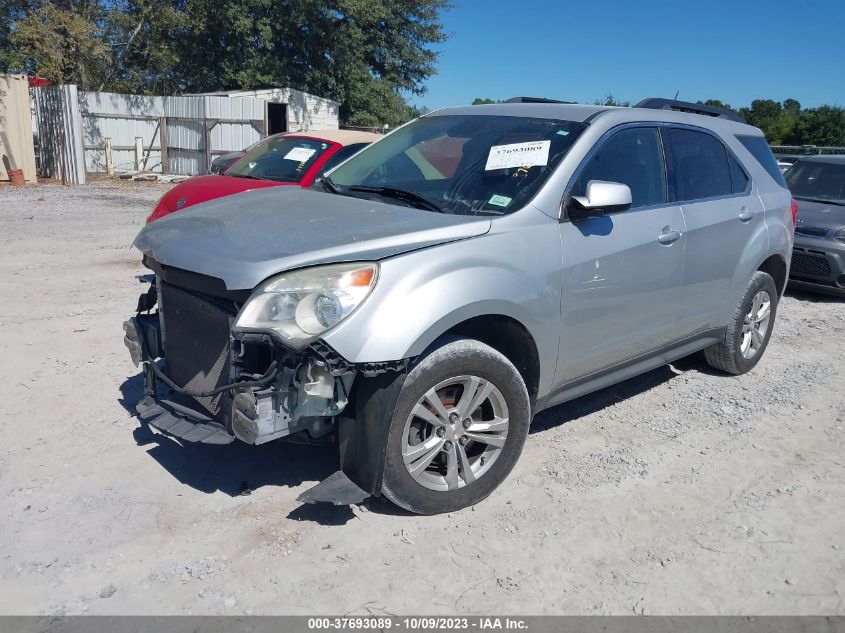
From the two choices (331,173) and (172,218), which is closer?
(172,218)

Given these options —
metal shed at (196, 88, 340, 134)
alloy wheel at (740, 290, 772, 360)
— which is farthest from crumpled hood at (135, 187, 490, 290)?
metal shed at (196, 88, 340, 134)

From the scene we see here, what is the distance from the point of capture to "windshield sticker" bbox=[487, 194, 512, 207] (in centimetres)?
381

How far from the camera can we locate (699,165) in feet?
16.3

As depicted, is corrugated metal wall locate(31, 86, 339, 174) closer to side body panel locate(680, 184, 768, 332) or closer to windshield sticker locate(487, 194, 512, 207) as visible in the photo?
side body panel locate(680, 184, 768, 332)

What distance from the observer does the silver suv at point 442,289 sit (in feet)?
10.2

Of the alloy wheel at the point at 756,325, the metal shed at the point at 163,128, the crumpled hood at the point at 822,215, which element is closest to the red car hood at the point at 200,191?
the alloy wheel at the point at 756,325

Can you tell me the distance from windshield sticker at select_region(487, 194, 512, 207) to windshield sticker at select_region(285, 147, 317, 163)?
492 centimetres

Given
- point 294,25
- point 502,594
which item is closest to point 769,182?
point 502,594

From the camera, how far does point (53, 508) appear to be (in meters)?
3.53

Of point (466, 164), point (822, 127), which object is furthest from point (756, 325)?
point (822, 127)

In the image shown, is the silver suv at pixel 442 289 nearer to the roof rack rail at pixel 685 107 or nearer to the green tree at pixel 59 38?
the roof rack rail at pixel 685 107

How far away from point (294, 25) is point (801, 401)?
1015 inches

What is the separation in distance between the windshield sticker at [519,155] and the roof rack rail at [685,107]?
1.36 meters

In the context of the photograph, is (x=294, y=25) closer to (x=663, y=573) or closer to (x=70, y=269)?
(x=70, y=269)
